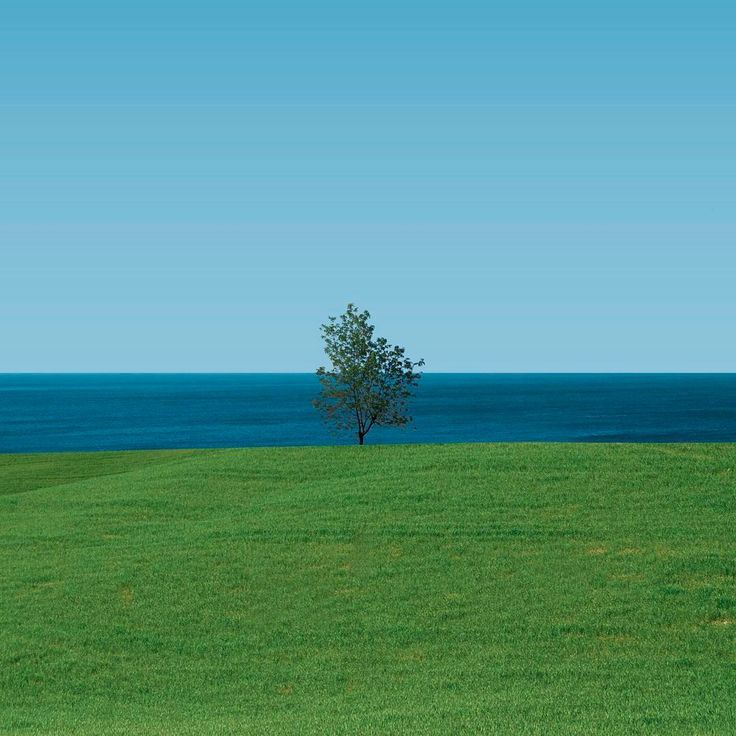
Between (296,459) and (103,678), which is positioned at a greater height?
(296,459)

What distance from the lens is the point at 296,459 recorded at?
42312 millimetres

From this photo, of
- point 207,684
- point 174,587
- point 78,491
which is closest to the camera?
point 207,684

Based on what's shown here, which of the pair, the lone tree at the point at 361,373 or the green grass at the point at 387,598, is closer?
the green grass at the point at 387,598

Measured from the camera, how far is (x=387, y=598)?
80.7ft

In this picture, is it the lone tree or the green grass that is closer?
the green grass

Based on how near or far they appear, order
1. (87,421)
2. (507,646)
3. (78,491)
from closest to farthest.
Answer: (507,646) → (78,491) → (87,421)

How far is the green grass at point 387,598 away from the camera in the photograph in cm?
1762

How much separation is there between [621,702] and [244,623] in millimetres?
9815

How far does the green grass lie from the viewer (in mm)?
17625

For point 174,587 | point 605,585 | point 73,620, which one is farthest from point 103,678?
point 605,585

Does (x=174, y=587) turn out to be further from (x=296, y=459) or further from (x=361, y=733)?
(x=296, y=459)

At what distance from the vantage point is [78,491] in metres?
40.1

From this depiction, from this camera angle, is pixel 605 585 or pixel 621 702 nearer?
pixel 621 702

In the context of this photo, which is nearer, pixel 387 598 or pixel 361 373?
pixel 387 598
